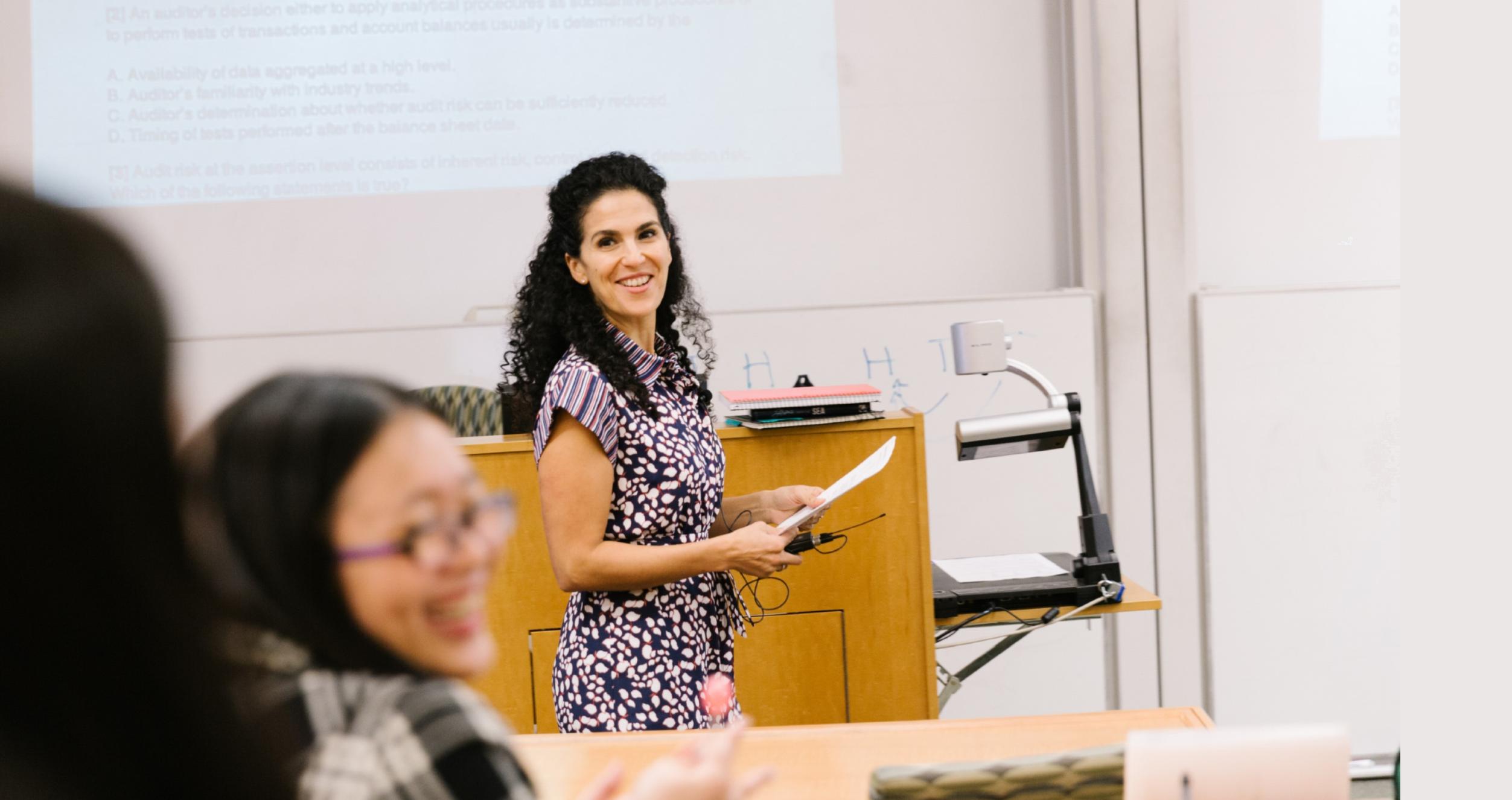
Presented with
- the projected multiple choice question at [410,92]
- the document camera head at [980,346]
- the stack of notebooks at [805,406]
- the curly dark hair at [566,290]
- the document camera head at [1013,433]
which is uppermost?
the projected multiple choice question at [410,92]

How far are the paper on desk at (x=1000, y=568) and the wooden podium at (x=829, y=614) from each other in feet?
0.85

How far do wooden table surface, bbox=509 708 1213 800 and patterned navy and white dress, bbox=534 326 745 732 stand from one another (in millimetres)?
144

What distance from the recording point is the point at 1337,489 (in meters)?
3.45

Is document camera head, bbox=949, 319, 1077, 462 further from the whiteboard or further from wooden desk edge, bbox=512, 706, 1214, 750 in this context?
the whiteboard

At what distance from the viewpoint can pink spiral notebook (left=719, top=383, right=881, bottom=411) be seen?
2.28 m

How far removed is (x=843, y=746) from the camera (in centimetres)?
152

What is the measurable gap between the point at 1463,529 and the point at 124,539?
1.14m

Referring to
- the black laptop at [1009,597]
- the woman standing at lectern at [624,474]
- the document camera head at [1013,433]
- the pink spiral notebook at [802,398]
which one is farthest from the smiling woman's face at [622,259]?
the black laptop at [1009,597]

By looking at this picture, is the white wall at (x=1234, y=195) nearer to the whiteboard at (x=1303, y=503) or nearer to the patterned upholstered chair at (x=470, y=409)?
the whiteboard at (x=1303, y=503)

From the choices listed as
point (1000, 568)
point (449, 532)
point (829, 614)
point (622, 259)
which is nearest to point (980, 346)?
point (1000, 568)

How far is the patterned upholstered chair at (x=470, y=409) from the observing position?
3.06 m

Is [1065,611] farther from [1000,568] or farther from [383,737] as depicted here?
[383,737]

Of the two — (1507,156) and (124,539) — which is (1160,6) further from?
(124,539)

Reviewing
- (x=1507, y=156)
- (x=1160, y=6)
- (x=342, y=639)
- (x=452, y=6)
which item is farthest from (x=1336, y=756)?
(x=452, y=6)
